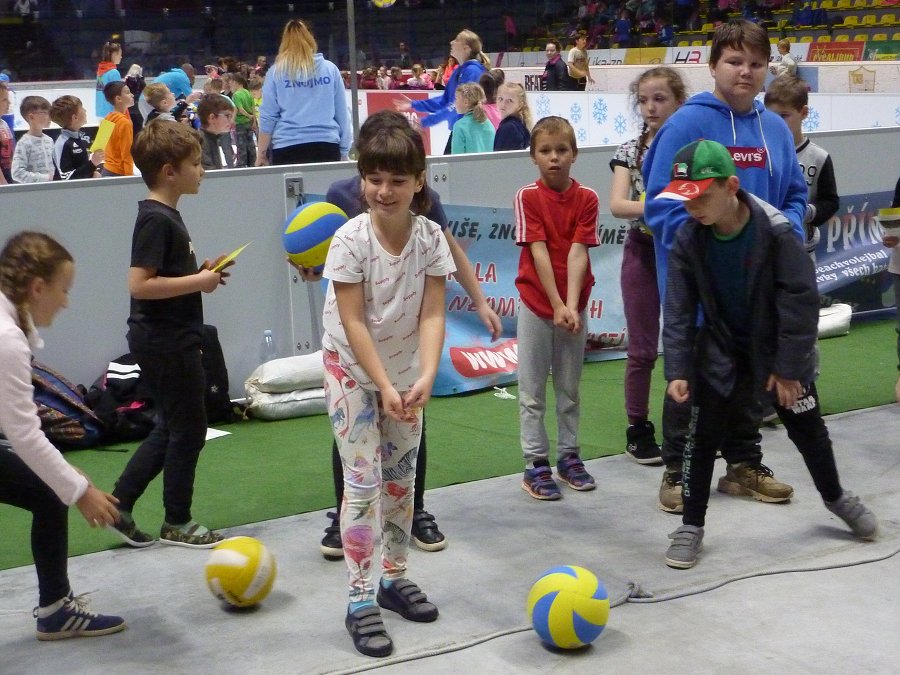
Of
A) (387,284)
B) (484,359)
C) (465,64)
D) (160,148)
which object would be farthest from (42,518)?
(465,64)

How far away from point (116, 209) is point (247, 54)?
83.3 feet

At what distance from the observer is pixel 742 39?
426cm

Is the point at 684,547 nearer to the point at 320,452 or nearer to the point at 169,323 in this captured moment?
the point at 169,323

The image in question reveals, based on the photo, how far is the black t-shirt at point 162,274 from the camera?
4.09m

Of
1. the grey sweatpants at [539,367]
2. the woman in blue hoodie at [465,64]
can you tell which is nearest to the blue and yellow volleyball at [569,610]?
the grey sweatpants at [539,367]

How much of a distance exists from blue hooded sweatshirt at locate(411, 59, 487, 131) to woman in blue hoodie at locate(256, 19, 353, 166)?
1937 mm

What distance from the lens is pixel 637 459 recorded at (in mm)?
5320

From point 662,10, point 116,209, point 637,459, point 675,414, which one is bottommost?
point 637,459

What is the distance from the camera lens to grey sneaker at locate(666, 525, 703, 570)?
4004mm

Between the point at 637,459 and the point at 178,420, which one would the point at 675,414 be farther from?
the point at 178,420

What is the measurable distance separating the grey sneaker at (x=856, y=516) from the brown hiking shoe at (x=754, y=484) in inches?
17.8

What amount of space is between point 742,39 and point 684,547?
75.5 inches

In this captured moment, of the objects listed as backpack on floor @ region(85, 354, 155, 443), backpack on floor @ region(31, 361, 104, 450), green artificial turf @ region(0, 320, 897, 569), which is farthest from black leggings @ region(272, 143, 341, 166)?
backpack on floor @ region(31, 361, 104, 450)

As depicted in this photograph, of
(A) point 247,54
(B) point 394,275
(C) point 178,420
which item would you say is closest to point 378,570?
(C) point 178,420
